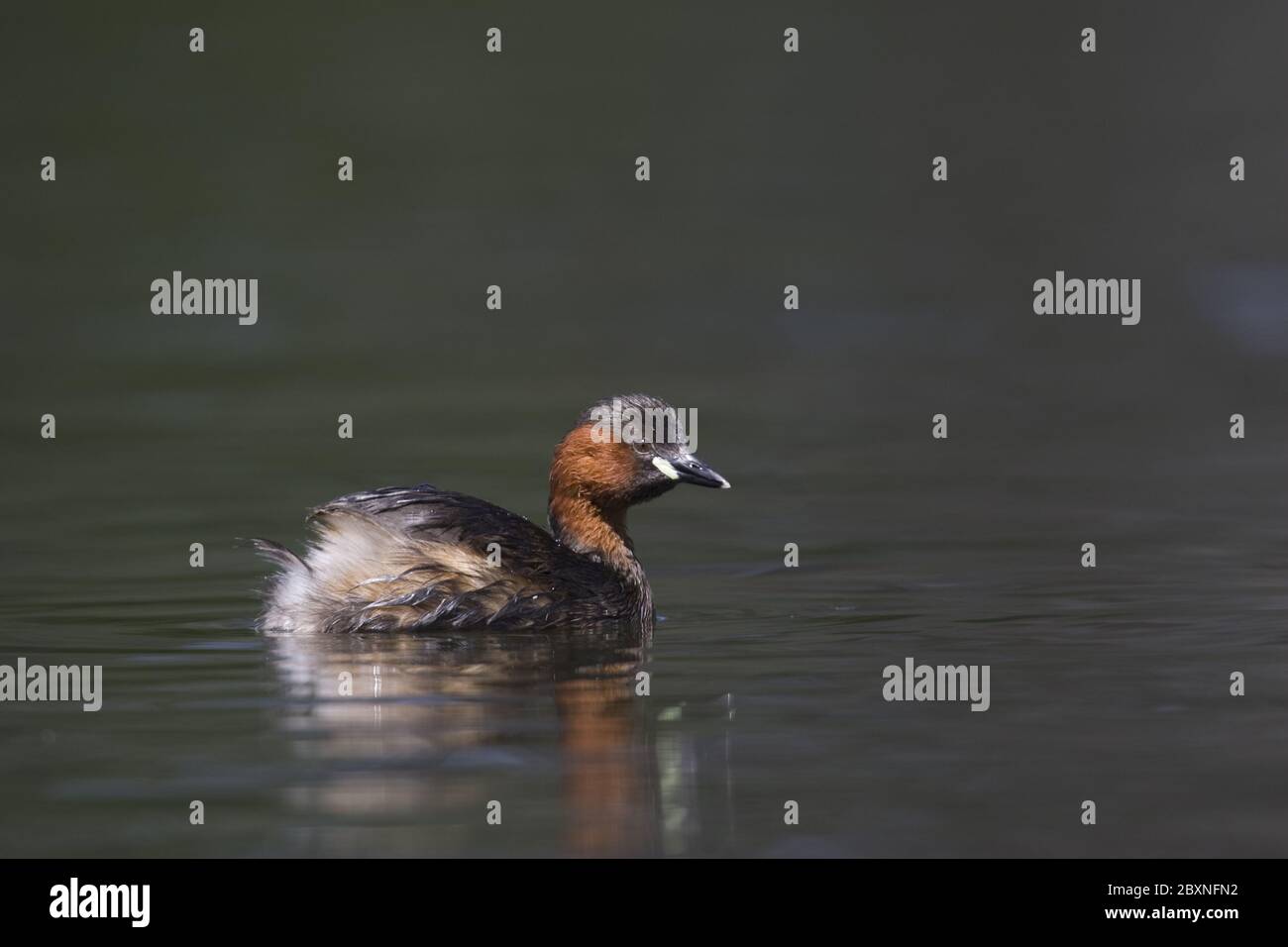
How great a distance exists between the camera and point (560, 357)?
62.8 ft

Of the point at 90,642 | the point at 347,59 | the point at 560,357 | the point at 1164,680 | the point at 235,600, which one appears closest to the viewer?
the point at 1164,680

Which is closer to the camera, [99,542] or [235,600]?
[235,600]

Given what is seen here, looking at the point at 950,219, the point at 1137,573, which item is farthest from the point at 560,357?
the point at 1137,573

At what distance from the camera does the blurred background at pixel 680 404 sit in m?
8.23

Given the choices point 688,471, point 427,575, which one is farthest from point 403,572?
point 688,471

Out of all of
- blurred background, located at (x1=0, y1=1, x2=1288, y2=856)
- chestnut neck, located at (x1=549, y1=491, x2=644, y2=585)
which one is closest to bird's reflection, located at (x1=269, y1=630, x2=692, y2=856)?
blurred background, located at (x1=0, y1=1, x2=1288, y2=856)

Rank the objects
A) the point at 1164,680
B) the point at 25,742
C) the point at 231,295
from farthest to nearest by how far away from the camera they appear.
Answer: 1. the point at 231,295
2. the point at 1164,680
3. the point at 25,742

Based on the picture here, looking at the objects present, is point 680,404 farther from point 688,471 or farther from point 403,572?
point 403,572

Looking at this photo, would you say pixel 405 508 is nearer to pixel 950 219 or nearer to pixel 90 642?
pixel 90 642

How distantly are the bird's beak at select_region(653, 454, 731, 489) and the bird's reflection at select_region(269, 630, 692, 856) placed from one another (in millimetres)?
811

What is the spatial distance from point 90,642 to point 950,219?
519 inches

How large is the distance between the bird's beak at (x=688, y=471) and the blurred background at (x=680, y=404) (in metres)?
0.62

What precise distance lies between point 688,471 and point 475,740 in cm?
274

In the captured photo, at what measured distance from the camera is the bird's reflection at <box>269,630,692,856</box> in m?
7.65
